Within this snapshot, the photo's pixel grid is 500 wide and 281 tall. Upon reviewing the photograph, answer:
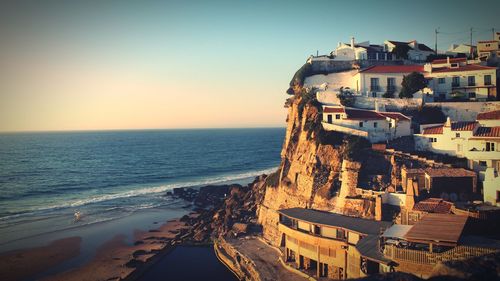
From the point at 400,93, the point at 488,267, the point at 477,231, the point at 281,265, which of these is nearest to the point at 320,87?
the point at 400,93

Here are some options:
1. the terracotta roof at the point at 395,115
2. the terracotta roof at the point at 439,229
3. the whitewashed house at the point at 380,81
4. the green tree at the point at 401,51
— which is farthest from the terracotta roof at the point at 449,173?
the green tree at the point at 401,51

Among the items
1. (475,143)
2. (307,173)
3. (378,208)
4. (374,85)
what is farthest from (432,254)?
(374,85)

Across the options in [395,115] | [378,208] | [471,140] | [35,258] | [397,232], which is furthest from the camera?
[395,115]

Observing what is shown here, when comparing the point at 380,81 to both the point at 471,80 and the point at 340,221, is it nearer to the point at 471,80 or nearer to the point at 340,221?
the point at 471,80

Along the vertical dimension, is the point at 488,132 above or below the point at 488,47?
below

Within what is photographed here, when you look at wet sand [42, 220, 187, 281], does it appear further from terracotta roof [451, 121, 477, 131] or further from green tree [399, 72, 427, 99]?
green tree [399, 72, 427, 99]

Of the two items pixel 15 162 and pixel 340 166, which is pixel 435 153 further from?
pixel 15 162
